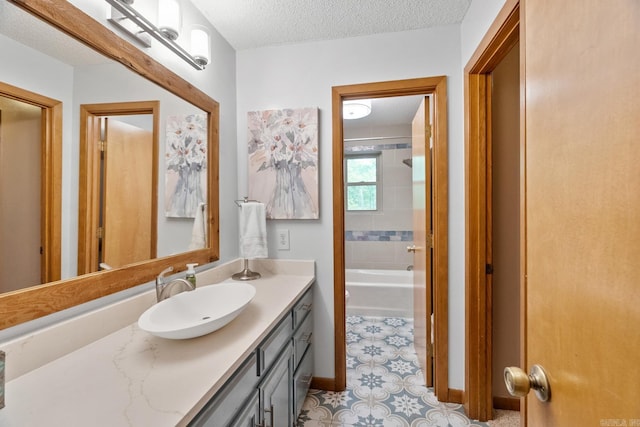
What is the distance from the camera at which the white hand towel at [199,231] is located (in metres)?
1.51

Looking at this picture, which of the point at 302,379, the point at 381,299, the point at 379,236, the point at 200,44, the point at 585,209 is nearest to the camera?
the point at 585,209

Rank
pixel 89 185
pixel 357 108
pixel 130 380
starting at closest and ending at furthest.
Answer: pixel 130 380, pixel 89 185, pixel 357 108

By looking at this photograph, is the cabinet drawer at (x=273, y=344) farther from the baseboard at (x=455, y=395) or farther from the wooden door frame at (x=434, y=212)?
the baseboard at (x=455, y=395)

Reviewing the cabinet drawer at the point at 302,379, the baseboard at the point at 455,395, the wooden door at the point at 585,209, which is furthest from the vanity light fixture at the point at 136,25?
the baseboard at the point at 455,395

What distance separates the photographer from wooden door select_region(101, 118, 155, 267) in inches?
41.9

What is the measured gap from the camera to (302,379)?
5.08 feet

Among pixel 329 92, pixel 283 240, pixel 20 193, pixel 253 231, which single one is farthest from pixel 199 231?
pixel 329 92

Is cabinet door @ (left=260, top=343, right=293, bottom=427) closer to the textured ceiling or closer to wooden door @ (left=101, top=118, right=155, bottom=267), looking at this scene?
wooden door @ (left=101, top=118, right=155, bottom=267)

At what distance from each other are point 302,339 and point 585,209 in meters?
1.43

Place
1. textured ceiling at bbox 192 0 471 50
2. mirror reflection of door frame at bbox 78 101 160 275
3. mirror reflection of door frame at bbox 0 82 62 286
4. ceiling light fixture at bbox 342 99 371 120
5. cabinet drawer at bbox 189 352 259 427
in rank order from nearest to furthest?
cabinet drawer at bbox 189 352 259 427 → mirror reflection of door frame at bbox 0 82 62 286 → mirror reflection of door frame at bbox 78 101 160 275 → textured ceiling at bbox 192 0 471 50 → ceiling light fixture at bbox 342 99 371 120

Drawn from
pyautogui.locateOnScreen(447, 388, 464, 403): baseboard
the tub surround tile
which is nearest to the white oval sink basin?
pyautogui.locateOnScreen(447, 388, 464, 403): baseboard

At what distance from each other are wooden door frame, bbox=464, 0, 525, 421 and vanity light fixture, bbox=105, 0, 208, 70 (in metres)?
1.50

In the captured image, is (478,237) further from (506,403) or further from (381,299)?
(381,299)

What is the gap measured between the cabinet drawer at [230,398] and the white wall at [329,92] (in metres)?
0.92
